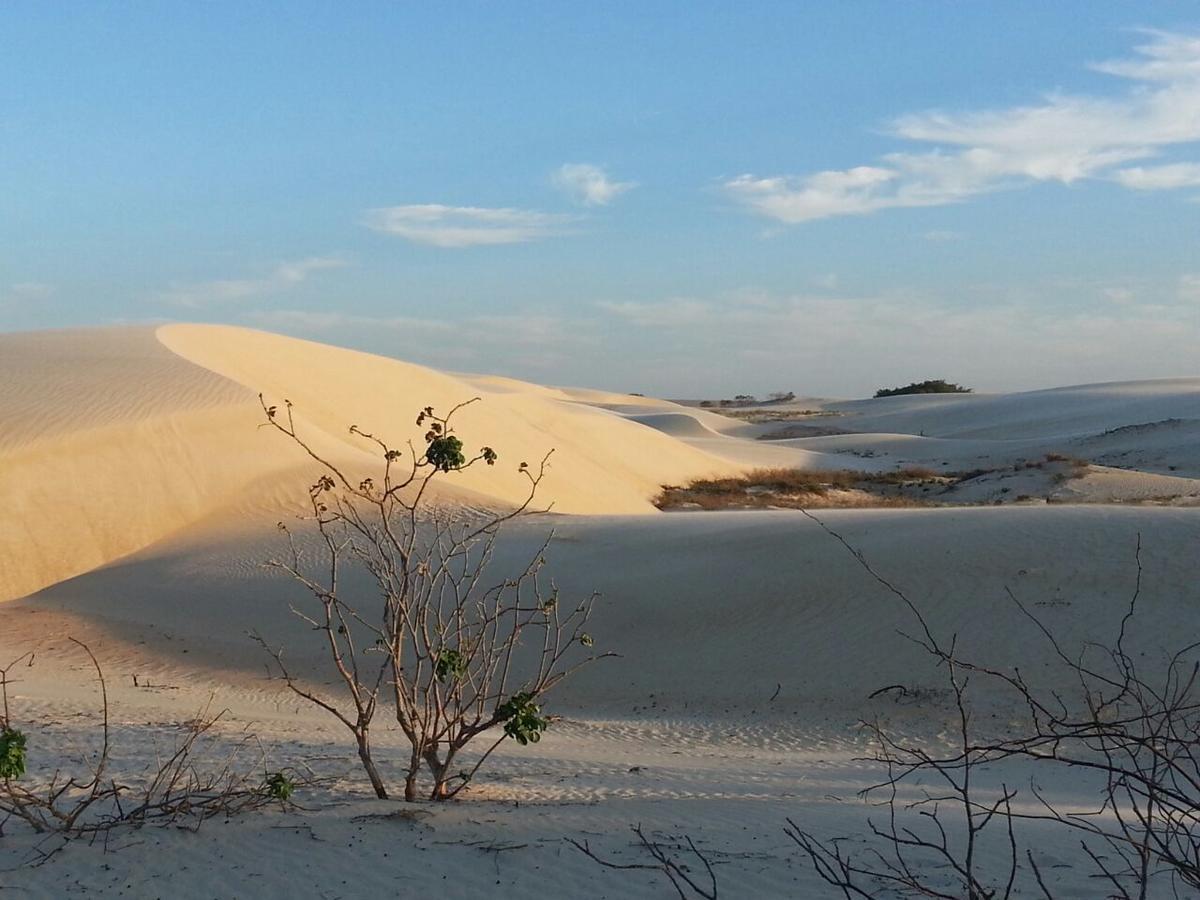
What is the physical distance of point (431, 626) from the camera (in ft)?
45.8

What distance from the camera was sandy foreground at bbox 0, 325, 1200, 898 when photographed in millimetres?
5633

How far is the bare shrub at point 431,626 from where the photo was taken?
657cm

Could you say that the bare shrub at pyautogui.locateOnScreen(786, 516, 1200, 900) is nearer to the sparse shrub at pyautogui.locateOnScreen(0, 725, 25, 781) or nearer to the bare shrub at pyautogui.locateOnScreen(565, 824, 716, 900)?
the bare shrub at pyautogui.locateOnScreen(565, 824, 716, 900)

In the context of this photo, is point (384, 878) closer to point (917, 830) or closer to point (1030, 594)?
point (917, 830)

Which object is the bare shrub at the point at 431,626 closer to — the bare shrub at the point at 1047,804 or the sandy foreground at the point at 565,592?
the sandy foreground at the point at 565,592

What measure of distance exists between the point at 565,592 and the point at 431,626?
168cm

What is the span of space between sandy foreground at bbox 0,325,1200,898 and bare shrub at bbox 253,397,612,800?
0.38m

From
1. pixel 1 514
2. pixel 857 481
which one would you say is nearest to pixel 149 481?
pixel 1 514

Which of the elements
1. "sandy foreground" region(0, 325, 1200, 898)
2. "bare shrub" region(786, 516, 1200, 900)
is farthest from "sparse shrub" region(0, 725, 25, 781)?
"bare shrub" region(786, 516, 1200, 900)

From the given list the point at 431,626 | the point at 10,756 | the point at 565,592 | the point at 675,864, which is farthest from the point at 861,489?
the point at 10,756

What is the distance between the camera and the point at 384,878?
536 cm

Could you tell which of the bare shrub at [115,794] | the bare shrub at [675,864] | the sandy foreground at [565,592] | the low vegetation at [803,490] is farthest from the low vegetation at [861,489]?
the bare shrub at [675,864]

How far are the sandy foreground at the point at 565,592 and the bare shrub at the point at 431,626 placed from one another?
38 centimetres

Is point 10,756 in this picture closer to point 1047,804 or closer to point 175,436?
point 1047,804
